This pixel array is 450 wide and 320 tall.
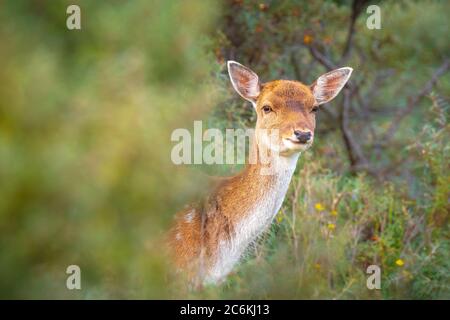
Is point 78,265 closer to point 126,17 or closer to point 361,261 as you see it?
point 361,261

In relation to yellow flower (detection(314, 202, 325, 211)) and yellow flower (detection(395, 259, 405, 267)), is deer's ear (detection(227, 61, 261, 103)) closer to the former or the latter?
yellow flower (detection(314, 202, 325, 211))

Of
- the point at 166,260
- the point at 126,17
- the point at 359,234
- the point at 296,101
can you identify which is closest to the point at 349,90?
the point at 126,17

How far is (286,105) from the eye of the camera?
6.91m

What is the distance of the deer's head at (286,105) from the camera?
662 centimetres

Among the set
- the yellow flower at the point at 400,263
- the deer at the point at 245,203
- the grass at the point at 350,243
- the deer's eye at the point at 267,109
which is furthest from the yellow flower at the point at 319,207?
the deer's eye at the point at 267,109

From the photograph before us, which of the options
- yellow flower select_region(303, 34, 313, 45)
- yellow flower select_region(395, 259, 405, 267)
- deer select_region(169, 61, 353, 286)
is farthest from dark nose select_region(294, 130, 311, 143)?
yellow flower select_region(303, 34, 313, 45)

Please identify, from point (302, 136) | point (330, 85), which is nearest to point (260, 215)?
point (302, 136)

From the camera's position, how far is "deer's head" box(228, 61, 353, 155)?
6.62m

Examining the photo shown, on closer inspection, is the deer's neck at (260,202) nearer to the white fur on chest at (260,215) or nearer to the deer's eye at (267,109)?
the white fur on chest at (260,215)

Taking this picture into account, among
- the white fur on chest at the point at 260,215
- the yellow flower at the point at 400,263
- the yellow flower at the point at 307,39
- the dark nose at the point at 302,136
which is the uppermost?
the yellow flower at the point at 307,39

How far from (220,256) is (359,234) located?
5.71 feet

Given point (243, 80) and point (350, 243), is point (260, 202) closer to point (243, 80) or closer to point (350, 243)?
point (243, 80)

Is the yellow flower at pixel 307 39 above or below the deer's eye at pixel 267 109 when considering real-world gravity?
above

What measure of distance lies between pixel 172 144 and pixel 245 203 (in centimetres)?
86
